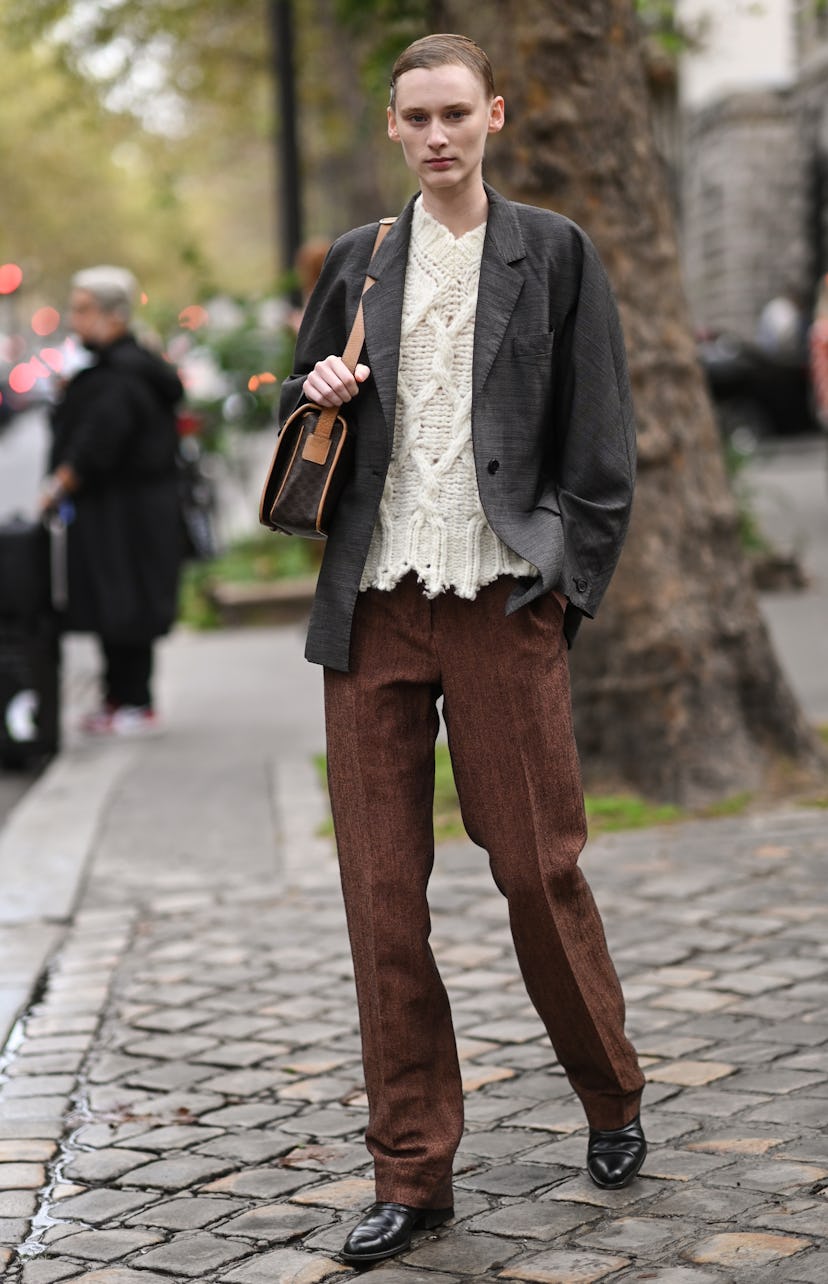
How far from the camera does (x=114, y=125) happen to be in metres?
28.1

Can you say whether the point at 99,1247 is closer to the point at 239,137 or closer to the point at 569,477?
the point at 569,477

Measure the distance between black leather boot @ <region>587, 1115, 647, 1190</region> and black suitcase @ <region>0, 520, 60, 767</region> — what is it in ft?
18.0

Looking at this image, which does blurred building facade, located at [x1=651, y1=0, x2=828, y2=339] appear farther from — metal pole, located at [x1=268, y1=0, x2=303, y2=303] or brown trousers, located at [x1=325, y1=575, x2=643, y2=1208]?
brown trousers, located at [x1=325, y1=575, x2=643, y2=1208]

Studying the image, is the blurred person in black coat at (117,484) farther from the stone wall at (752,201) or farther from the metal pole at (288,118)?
the stone wall at (752,201)

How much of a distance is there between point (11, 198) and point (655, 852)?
65.9 m

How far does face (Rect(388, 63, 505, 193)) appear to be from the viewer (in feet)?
10.9

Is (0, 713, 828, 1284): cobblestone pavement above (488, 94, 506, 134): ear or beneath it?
beneath

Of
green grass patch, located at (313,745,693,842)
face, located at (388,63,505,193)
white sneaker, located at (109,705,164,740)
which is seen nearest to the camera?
face, located at (388,63,505,193)

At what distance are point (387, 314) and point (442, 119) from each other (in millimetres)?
339

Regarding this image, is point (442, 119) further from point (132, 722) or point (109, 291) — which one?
point (132, 722)

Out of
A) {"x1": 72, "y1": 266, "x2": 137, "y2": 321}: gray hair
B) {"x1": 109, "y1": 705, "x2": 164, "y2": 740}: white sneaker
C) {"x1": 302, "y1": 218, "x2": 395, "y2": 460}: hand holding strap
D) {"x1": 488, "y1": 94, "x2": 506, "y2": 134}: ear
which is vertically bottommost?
{"x1": 109, "y1": 705, "x2": 164, "y2": 740}: white sneaker

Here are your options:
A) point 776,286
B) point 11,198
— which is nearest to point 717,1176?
point 776,286

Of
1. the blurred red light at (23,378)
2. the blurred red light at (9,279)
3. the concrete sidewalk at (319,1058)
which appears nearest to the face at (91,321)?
the concrete sidewalk at (319,1058)

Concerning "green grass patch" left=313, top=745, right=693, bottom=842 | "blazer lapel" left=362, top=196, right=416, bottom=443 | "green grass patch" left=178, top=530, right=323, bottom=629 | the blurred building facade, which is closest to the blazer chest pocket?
"blazer lapel" left=362, top=196, right=416, bottom=443
